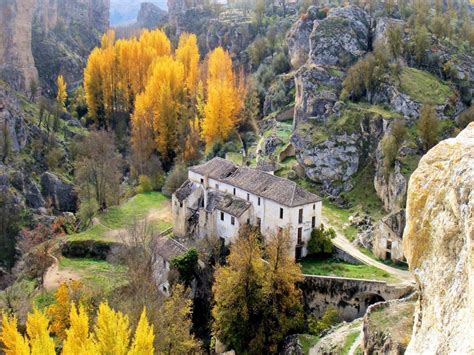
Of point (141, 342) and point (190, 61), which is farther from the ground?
point (190, 61)

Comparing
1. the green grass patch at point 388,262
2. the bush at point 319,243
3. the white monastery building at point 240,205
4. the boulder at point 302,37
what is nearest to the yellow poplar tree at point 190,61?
the boulder at point 302,37

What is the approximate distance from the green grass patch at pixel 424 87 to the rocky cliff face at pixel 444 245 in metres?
42.0

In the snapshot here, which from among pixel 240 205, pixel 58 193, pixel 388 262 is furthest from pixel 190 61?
pixel 388 262

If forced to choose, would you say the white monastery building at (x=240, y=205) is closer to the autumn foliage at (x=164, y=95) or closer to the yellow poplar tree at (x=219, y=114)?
the autumn foliage at (x=164, y=95)

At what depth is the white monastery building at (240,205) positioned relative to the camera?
130 ft

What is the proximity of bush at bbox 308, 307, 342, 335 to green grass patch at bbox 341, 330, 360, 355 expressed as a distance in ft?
10.7

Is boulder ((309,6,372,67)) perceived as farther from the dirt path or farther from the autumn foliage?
the dirt path

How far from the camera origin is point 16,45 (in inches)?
3214

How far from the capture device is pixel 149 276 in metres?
37.2

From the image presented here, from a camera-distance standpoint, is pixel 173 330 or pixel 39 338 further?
pixel 173 330

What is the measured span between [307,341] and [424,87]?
30.2 metres

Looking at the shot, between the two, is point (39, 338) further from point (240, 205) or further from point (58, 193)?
point (58, 193)

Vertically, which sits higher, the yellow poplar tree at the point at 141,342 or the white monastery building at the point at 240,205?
the yellow poplar tree at the point at 141,342

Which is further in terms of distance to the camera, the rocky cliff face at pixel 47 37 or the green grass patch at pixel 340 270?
the rocky cliff face at pixel 47 37
